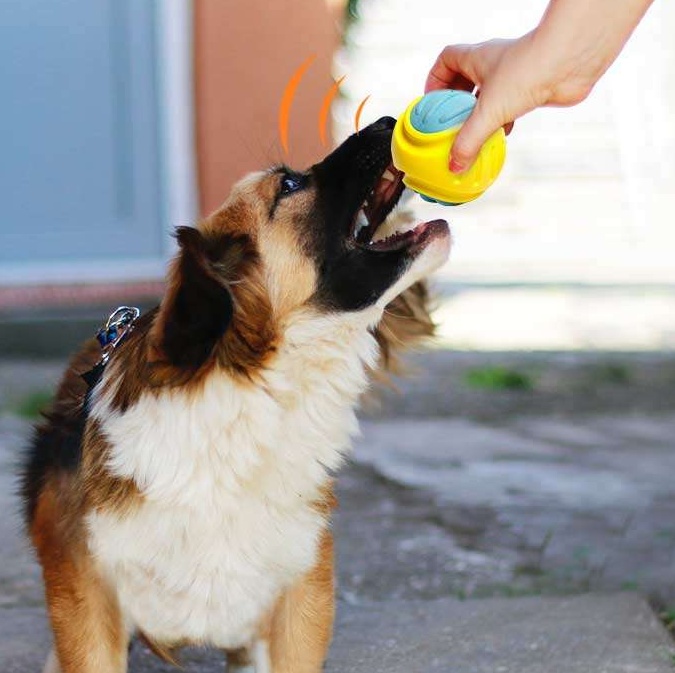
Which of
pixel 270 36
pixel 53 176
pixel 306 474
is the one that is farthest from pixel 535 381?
pixel 306 474

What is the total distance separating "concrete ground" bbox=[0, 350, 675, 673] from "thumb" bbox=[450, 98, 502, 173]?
1422 millimetres

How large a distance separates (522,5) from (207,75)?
4159 mm

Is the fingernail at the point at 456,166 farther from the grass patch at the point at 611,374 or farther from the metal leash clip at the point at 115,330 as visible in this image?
the grass patch at the point at 611,374

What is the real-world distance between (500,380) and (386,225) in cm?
375

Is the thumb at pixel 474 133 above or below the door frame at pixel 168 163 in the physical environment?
above

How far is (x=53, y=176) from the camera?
7332mm

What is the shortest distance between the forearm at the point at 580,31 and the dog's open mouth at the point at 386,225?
0.51 m

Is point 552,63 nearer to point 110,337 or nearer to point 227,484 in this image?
point 227,484

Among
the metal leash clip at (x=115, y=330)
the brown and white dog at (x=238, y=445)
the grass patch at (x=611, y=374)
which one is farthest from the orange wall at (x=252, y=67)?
the brown and white dog at (x=238, y=445)

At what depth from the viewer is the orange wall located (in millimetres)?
6934

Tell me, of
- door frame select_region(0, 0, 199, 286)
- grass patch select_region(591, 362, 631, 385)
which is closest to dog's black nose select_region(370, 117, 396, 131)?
door frame select_region(0, 0, 199, 286)

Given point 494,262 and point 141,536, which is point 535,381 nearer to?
point 494,262

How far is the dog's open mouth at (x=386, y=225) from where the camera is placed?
3014mm

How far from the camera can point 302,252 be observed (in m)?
3.04
